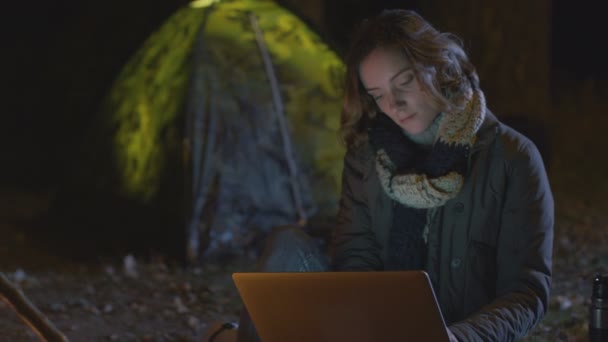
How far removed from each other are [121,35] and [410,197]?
927cm

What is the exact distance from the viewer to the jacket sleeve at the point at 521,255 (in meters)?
3.09

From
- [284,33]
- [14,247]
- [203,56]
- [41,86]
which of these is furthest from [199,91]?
[41,86]

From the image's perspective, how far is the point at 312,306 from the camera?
2.68 meters

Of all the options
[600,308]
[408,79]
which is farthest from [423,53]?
[600,308]

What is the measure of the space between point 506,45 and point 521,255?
590 centimetres

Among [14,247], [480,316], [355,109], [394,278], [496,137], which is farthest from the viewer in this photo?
[14,247]

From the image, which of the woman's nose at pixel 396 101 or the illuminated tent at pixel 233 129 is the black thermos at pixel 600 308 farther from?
the illuminated tent at pixel 233 129

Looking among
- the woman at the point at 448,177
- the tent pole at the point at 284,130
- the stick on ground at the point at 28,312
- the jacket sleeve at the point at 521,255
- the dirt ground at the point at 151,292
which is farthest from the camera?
the tent pole at the point at 284,130

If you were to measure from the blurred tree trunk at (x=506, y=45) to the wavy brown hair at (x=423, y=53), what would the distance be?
5316mm

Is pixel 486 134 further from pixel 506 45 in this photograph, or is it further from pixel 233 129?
pixel 506 45

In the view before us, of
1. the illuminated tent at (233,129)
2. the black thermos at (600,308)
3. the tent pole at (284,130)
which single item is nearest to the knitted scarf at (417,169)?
the black thermos at (600,308)

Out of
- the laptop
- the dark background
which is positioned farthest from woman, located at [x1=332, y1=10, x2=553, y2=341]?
the dark background

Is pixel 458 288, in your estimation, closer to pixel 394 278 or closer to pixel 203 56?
Result: pixel 394 278

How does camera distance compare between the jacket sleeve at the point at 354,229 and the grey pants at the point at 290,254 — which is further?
the jacket sleeve at the point at 354,229
